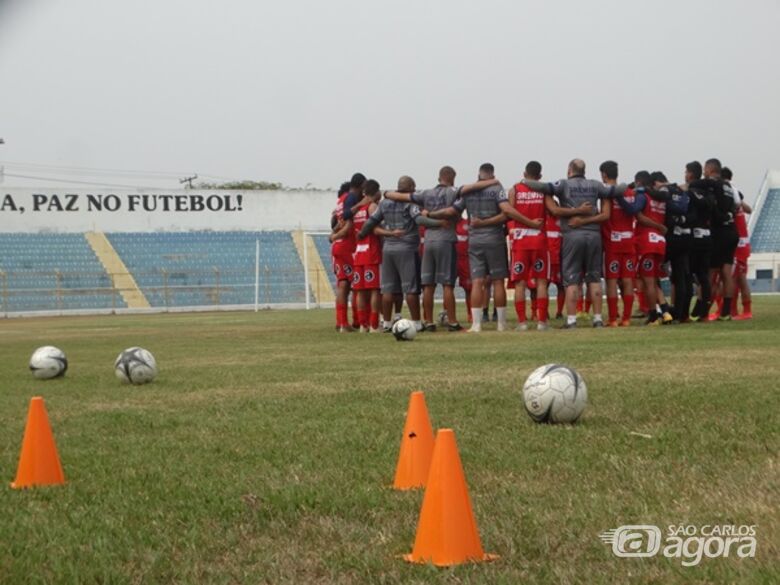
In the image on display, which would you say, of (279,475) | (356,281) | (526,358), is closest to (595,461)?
(279,475)

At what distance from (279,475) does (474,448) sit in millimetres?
993

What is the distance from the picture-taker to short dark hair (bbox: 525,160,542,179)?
14.0m

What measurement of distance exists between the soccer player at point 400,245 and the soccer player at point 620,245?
2.61m

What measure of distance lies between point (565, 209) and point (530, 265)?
0.97 metres

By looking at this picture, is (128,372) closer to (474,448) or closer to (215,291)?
(474,448)

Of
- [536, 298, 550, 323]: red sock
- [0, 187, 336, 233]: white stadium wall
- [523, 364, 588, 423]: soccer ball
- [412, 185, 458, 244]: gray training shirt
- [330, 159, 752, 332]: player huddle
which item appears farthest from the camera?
[0, 187, 336, 233]: white stadium wall

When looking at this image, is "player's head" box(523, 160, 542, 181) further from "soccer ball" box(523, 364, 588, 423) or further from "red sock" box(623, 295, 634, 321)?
"soccer ball" box(523, 364, 588, 423)

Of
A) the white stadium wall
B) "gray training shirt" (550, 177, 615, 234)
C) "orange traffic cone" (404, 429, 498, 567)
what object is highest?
the white stadium wall

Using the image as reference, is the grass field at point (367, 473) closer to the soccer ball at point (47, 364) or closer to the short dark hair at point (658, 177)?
the soccer ball at point (47, 364)

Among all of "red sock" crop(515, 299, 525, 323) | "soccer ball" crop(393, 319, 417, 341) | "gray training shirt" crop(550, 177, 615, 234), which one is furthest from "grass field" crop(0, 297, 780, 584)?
"gray training shirt" crop(550, 177, 615, 234)

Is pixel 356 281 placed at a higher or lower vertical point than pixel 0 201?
lower

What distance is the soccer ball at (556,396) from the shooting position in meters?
5.60

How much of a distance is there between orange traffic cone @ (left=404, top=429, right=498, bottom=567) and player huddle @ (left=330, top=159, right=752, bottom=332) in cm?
1068

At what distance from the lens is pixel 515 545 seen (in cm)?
333
